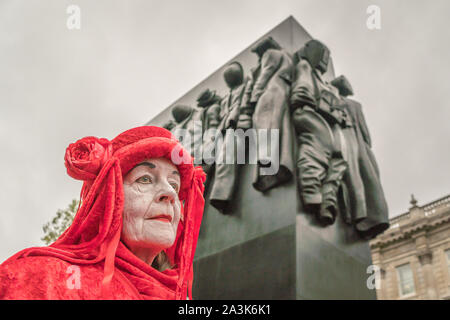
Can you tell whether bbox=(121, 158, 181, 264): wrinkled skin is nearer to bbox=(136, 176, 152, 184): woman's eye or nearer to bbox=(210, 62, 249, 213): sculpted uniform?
bbox=(136, 176, 152, 184): woman's eye

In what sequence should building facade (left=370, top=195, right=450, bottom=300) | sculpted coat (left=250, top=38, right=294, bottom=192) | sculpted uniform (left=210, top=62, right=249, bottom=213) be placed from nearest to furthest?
sculpted coat (left=250, top=38, right=294, bottom=192), sculpted uniform (left=210, top=62, right=249, bottom=213), building facade (left=370, top=195, right=450, bottom=300)

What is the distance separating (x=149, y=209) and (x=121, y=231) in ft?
0.43

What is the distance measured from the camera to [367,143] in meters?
6.66

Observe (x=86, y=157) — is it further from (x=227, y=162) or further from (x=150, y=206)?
(x=227, y=162)

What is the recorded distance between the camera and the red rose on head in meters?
1.54

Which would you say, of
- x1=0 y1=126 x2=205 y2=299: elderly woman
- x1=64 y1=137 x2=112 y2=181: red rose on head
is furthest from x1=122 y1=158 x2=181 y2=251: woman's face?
x1=64 y1=137 x2=112 y2=181: red rose on head

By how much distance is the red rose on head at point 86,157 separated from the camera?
1.54 meters

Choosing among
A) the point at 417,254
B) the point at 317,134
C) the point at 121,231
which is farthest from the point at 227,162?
the point at 417,254

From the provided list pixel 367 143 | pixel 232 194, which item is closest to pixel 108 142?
pixel 232 194

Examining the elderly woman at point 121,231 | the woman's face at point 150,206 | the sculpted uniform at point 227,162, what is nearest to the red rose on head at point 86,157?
the elderly woman at point 121,231

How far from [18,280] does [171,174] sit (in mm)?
686

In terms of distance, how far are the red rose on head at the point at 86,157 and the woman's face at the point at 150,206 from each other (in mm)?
124
